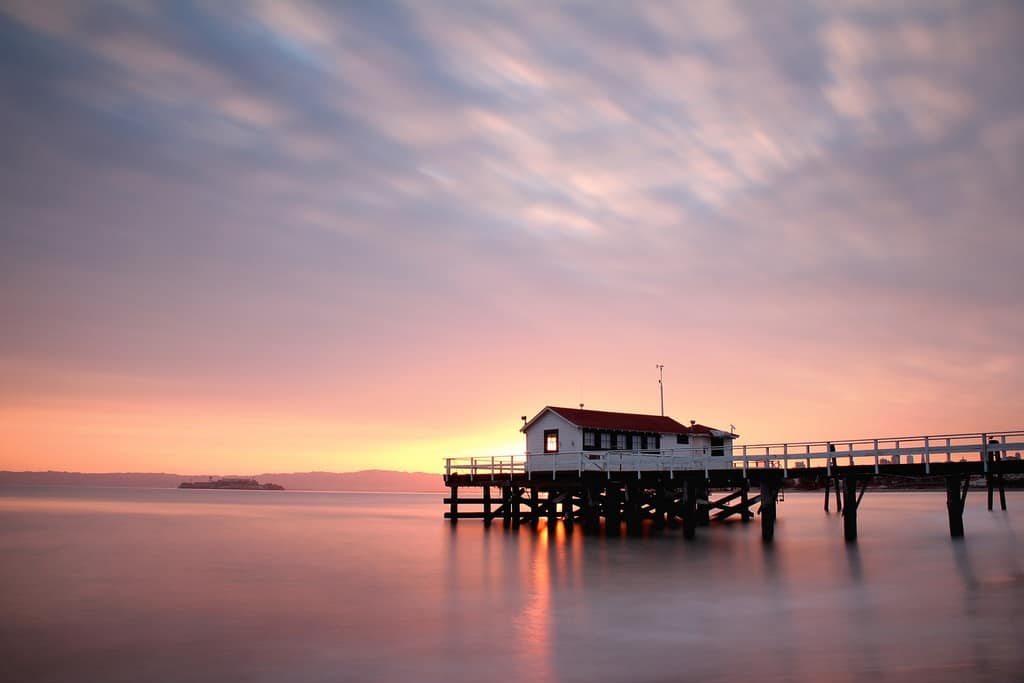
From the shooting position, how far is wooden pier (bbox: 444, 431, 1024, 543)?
1190 inches

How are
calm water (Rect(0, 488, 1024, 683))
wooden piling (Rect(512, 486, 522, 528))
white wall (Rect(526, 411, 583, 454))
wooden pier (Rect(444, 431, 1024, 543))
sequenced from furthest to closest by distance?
wooden piling (Rect(512, 486, 522, 528)) < white wall (Rect(526, 411, 583, 454)) < wooden pier (Rect(444, 431, 1024, 543)) < calm water (Rect(0, 488, 1024, 683))

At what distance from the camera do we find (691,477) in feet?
120

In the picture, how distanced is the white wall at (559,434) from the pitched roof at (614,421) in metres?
0.31

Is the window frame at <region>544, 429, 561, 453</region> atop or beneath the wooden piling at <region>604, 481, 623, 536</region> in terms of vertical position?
atop

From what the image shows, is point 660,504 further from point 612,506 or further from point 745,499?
point 745,499

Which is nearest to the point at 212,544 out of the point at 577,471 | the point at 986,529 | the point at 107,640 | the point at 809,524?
the point at 577,471

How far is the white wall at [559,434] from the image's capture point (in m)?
46.1

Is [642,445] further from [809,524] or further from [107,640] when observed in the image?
[107,640]

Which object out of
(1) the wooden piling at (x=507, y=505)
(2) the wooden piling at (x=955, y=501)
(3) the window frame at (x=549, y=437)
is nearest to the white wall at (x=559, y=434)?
(3) the window frame at (x=549, y=437)

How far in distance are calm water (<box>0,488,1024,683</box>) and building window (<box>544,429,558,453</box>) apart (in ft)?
35.7

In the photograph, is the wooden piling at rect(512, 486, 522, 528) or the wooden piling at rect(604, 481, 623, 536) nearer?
the wooden piling at rect(604, 481, 623, 536)

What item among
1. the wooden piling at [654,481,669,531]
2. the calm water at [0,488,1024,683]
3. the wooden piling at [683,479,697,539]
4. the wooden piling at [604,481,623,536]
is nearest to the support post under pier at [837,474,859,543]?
the calm water at [0,488,1024,683]

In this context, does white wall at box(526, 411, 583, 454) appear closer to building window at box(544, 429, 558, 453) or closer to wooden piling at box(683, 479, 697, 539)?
building window at box(544, 429, 558, 453)

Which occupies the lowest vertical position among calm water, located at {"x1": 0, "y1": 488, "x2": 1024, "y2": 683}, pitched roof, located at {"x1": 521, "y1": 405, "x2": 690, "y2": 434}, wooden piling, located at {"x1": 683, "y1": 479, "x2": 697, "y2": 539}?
calm water, located at {"x1": 0, "y1": 488, "x2": 1024, "y2": 683}
